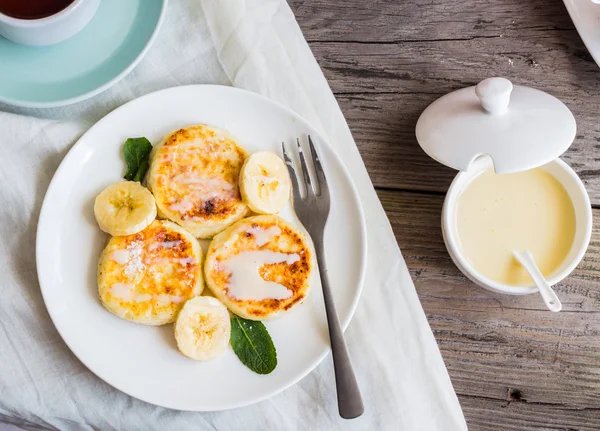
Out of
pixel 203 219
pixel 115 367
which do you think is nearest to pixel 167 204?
pixel 203 219

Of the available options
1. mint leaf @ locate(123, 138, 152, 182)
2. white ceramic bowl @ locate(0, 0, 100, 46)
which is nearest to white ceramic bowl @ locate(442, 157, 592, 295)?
mint leaf @ locate(123, 138, 152, 182)

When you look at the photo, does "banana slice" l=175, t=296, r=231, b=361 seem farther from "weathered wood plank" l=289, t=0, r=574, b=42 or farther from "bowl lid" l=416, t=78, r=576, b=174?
"weathered wood plank" l=289, t=0, r=574, b=42

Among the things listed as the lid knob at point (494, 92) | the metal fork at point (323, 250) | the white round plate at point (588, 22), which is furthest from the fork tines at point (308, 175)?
the white round plate at point (588, 22)

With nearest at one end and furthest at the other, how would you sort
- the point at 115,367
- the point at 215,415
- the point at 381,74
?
the point at 115,367, the point at 215,415, the point at 381,74

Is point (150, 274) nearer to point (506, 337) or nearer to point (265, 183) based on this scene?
point (265, 183)

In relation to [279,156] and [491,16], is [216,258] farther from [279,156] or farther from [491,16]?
[491,16]
